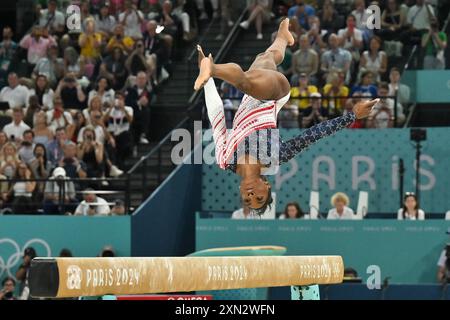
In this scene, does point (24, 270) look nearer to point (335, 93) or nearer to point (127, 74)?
point (127, 74)

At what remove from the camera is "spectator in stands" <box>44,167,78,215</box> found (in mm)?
15891

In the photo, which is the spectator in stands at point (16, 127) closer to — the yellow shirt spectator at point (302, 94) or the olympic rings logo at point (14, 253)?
the olympic rings logo at point (14, 253)

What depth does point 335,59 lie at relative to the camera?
17172mm

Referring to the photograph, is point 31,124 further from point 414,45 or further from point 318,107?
point 414,45

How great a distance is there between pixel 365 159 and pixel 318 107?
101cm

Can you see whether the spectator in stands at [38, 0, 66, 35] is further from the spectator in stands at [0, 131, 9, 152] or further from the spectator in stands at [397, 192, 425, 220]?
the spectator in stands at [397, 192, 425, 220]

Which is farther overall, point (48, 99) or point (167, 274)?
point (48, 99)

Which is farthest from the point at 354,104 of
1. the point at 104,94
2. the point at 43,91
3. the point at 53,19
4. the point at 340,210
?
the point at 53,19

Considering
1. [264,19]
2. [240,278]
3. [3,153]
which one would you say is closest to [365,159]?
[264,19]

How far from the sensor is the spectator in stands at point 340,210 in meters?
15.6

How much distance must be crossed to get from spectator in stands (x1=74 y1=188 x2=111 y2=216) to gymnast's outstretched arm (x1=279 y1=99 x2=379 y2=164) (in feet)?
21.9

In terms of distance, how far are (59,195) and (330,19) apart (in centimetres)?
535
